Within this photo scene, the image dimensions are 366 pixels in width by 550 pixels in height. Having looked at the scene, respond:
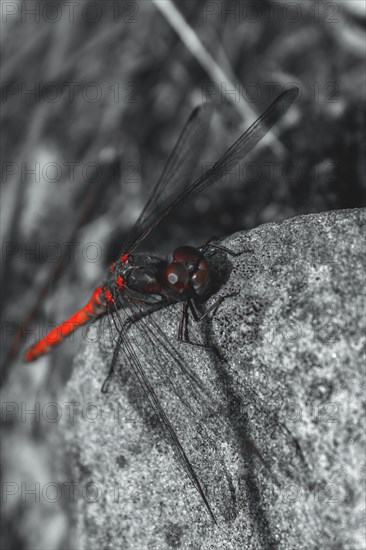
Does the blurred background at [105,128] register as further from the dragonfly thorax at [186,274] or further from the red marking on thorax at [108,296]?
the dragonfly thorax at [186,274]

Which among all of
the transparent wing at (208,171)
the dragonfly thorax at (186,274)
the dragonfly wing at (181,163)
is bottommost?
the dragonfly thorax at (186,274)

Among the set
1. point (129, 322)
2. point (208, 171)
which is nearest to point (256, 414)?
point (129, 322)

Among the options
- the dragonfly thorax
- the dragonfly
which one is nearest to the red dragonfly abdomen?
the dragonfly

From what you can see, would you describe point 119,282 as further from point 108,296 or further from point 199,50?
point 199,50

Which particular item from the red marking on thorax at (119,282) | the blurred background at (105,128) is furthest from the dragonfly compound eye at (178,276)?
the blurred background at (105,128)

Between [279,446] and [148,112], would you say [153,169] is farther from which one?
[279,446]

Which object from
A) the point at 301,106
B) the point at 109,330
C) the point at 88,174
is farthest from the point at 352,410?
the point at 88,174

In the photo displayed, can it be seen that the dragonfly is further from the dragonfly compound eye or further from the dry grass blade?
Result: the dry grass blade
